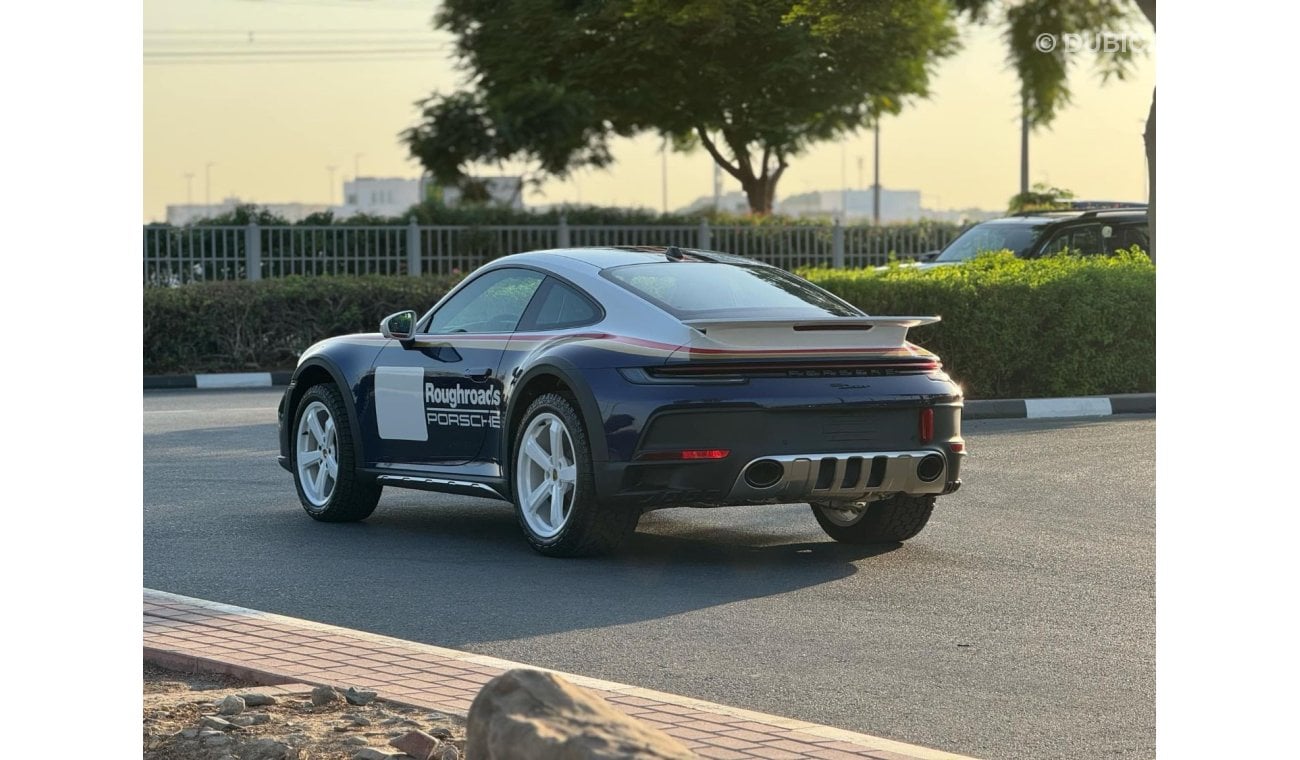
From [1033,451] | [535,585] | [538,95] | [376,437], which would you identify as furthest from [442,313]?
[538,95]

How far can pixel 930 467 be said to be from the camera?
9.07m

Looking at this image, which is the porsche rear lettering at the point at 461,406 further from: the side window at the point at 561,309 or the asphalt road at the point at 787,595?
the asphalt road at the point at 787,595

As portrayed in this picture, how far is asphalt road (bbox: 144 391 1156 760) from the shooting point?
6.29 m

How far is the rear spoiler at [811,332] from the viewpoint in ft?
28.5

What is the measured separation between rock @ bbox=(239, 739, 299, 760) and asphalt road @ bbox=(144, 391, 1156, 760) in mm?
1521

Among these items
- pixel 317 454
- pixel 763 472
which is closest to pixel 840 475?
pixel 763 472

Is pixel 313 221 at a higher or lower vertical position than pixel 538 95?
lower

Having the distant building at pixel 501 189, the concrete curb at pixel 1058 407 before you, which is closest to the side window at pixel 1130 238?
the concrete curb at pixel 1058 407

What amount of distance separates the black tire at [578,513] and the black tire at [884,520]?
48.8 inches

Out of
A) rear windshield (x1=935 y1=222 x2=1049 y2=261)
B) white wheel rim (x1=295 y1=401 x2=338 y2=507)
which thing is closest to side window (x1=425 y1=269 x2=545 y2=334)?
white wheel rim (x1=295 y1=401 x2=338 y2=507)

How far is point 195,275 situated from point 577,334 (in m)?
19.4

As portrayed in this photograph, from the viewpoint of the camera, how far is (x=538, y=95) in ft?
145

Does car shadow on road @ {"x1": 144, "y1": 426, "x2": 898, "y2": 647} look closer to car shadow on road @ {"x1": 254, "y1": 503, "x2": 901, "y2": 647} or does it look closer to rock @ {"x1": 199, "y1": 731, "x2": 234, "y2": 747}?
car shadow on road @ {"x1": 254, "y1": 503, "x2": 901, "y2": 647}
